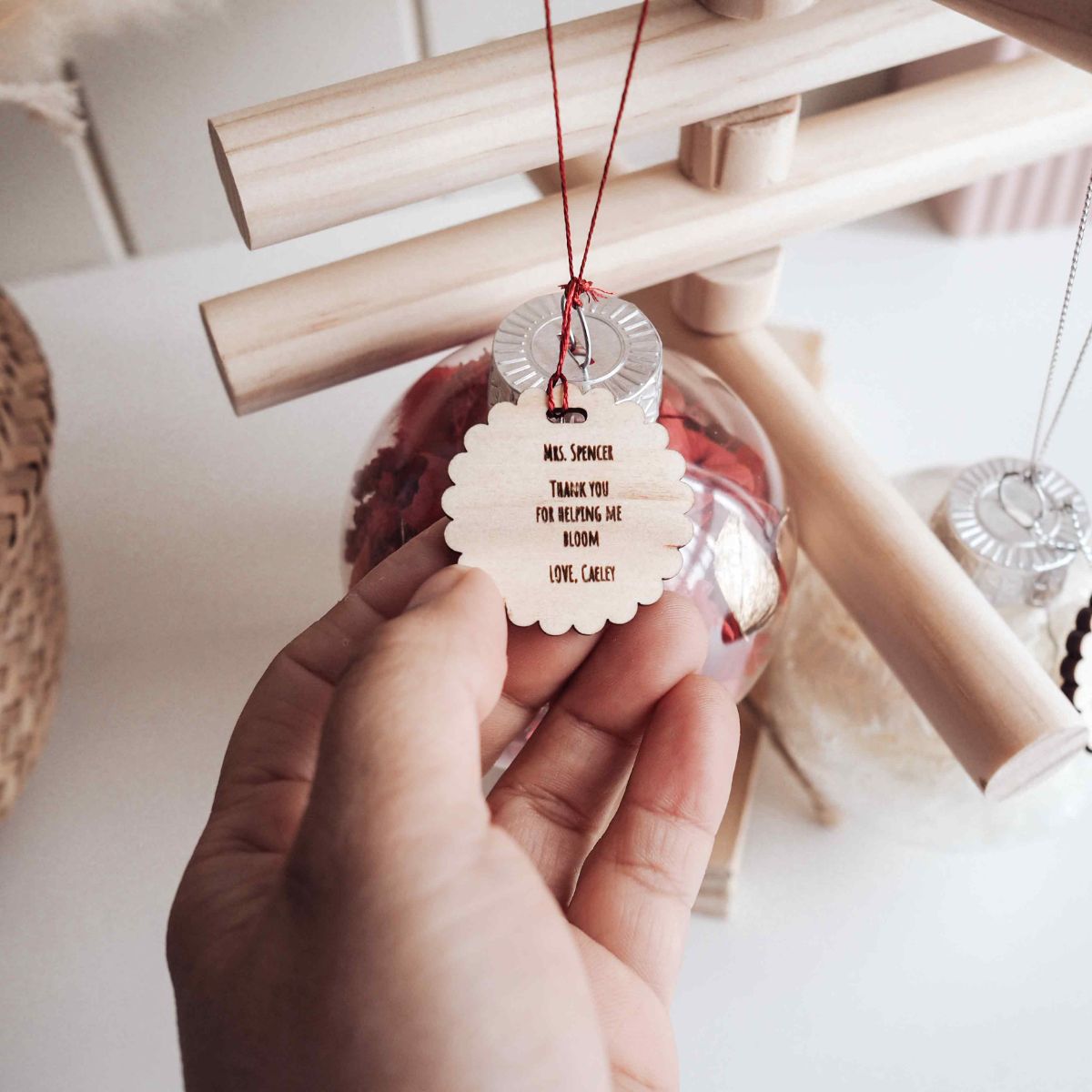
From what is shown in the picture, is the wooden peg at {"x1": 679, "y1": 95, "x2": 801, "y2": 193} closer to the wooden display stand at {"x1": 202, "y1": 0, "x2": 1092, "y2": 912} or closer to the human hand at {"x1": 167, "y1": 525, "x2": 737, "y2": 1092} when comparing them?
the wooden display stand at {"x1": 202, "y1": 0, "x2": 1092, "y2": 912}

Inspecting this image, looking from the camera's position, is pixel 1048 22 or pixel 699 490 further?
pixel 699 490

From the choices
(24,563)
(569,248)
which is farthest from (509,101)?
(24,563)

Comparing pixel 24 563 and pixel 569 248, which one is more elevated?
pixel 569 248

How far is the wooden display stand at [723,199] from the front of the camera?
1.12 ft

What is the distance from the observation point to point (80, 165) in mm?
596

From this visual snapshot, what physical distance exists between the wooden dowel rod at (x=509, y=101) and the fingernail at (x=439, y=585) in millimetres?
132

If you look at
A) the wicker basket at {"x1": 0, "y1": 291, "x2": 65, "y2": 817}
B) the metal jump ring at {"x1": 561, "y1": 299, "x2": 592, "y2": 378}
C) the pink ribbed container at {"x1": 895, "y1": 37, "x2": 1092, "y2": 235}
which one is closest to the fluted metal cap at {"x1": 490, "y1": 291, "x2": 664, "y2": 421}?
the metal jump ring at {"x1": 561, "y1": 299, "x2": 592, "y2": 378}

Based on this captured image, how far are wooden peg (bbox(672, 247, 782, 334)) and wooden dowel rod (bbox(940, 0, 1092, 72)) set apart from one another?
158mm

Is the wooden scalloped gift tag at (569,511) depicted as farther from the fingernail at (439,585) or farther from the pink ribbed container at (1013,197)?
the pink ribbed container at (1013,197)

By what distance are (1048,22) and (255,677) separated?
427mm

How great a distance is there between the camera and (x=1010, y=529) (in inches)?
16.3

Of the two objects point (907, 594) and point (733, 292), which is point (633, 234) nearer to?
point (733, 292)

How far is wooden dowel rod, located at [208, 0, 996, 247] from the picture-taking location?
0.34m

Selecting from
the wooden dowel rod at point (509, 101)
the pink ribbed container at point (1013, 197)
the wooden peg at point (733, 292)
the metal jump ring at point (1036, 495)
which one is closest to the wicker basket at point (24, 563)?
the wooden dowel rod at point (509, 101)
